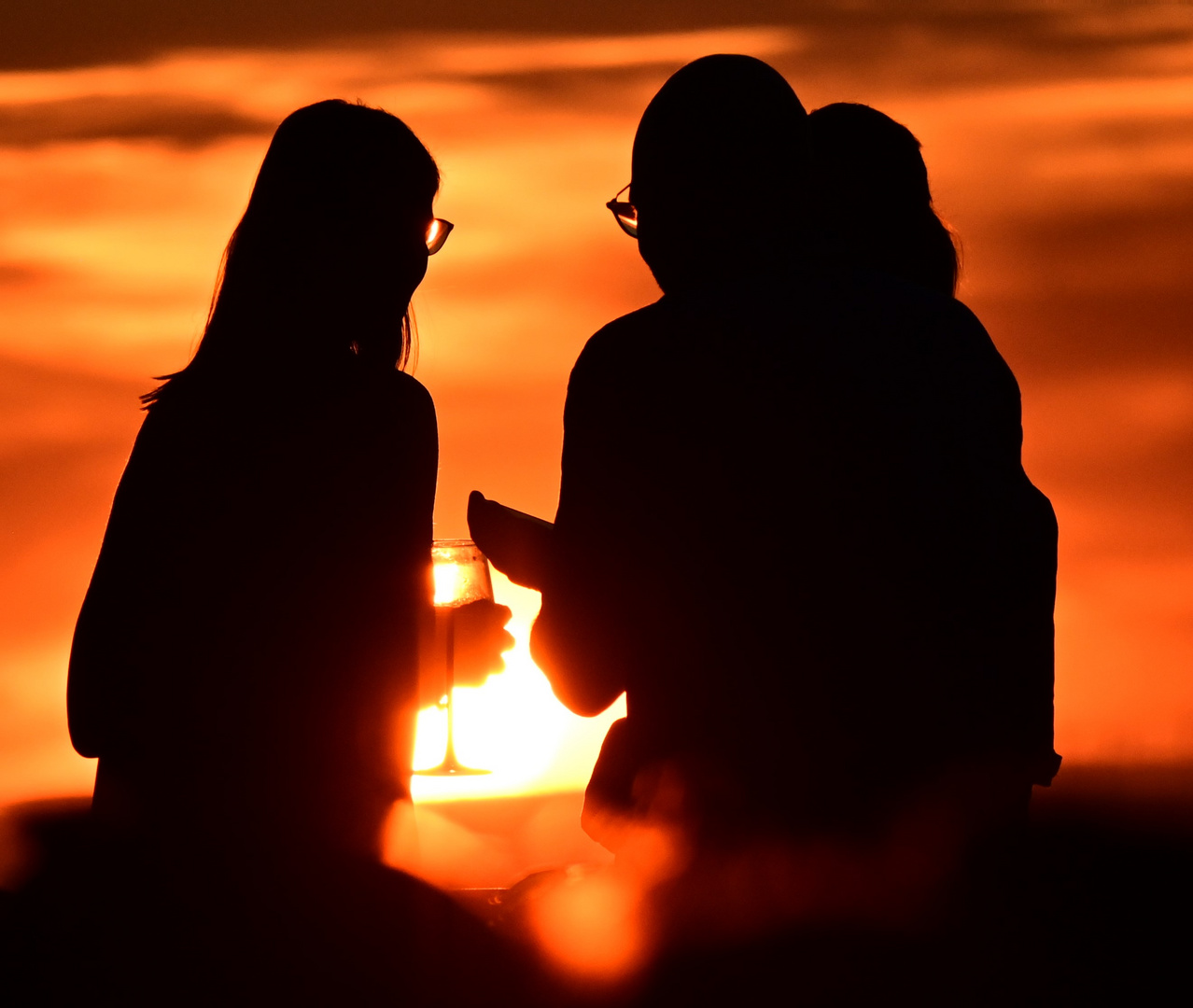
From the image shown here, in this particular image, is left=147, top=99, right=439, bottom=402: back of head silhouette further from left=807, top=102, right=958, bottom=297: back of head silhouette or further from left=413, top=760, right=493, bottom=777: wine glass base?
left=807, top=102, right=958, bottom=297: back of head silhouette

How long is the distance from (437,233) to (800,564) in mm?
957

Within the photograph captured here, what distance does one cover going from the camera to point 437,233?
280 centimetres

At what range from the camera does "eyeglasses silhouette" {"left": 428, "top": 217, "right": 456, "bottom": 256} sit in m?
2.76

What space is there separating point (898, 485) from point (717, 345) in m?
0.29

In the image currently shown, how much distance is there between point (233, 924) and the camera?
2.35 metres

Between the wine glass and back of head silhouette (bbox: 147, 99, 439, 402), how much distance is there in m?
0.33

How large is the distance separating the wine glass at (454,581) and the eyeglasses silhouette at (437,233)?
1.55 feet

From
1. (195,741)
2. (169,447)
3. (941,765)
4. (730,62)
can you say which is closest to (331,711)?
(195,741)

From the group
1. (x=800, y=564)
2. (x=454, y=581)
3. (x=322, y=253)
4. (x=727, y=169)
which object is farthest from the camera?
(x=454, y=581)

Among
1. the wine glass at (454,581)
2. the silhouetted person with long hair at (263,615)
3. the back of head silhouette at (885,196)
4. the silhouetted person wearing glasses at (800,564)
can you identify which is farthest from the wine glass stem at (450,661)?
the back of head silhouette at (885,196)

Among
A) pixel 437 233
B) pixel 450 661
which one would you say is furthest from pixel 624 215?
pixel 450 661

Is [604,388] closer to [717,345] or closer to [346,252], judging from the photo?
[717,345]

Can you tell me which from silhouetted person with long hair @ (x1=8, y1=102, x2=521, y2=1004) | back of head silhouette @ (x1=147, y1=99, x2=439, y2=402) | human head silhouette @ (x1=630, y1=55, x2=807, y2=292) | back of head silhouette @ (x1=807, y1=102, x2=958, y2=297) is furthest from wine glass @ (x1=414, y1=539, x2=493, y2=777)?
back of head silhouette @ (x1=807, y1=102, x2=958, y2=297)

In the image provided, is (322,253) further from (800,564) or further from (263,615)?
(800,564)
